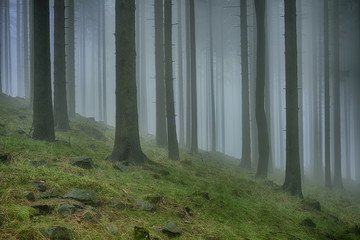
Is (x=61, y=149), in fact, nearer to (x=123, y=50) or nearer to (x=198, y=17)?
(x=123, y=50)

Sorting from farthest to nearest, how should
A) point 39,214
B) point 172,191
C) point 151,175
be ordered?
point 151,175
point 172,191
point 39,214

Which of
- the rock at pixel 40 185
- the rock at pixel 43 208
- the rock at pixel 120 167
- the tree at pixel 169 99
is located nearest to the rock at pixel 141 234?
the rock at pixel 43 208

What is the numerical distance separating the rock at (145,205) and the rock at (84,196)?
0.77m

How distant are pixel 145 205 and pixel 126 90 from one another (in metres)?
4.70

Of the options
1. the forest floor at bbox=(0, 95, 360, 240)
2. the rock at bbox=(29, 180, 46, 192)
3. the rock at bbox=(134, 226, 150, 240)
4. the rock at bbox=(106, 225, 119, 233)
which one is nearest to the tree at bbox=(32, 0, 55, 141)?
the forest floor at bbox=(0, 95, 360, 240)

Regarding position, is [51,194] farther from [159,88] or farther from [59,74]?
[159,88]

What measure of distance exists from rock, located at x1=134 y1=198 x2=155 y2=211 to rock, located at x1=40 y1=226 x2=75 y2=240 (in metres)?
1.62

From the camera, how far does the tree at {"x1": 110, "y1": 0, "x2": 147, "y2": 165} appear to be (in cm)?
A: 802

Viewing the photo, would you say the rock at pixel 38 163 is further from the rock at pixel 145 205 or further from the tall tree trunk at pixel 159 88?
the tall tree trunk at pixel 159 88

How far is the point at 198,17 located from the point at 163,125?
2237cm

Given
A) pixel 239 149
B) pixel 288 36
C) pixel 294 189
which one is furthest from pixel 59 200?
pixel 239 149

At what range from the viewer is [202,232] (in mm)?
3930

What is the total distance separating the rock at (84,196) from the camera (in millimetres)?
3900

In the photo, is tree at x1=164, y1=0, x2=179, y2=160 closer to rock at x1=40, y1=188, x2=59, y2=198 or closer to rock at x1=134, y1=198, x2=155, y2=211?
rock at x1=134, y1=198, x2=155, y2=211
